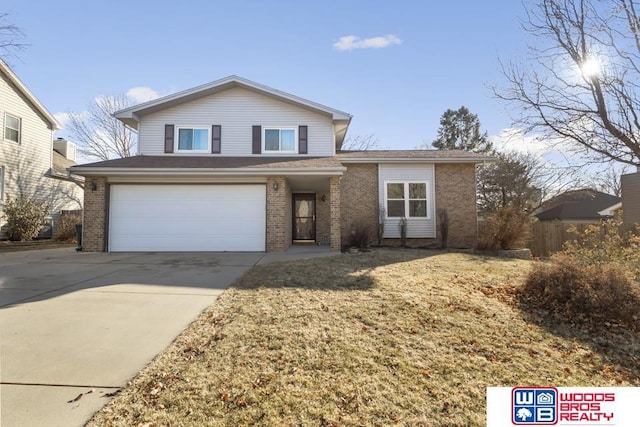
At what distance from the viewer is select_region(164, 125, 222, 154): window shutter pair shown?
13.0 metres

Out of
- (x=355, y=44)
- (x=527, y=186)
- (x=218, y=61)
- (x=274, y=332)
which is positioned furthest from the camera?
(x=527, y=186)

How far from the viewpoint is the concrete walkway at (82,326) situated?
253 cm

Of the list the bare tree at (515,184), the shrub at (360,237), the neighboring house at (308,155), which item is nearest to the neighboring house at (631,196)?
the bare tree at (515,184)

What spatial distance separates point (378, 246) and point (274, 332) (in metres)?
9.36

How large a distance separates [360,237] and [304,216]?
354 cm

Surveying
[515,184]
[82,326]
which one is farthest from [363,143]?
[82,326]

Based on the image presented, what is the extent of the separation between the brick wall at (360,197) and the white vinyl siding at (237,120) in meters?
1.36

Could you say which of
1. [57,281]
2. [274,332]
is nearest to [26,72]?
[57,281]

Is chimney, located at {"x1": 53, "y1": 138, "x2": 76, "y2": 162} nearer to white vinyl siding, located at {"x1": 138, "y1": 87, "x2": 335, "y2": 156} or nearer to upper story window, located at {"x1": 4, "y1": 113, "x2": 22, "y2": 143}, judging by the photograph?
upper story window, located at {"x1": 4, "y1": 113, "x2": 22, "y2": 143}

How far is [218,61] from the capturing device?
1382cm

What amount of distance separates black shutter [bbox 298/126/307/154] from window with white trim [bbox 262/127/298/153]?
0.17 m

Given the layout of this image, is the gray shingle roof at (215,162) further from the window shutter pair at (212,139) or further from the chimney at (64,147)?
the chimney at (64,147)

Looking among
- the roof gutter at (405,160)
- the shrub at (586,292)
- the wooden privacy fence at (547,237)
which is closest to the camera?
Answer: the shrub at (586,292)

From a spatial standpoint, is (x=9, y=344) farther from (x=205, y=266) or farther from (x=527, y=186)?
(x=527, y=186)
